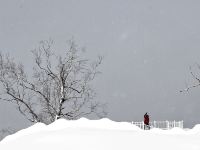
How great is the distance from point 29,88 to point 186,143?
68.3ft

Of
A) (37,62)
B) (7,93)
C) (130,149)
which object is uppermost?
(37,62)

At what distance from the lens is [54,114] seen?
95.6 feet

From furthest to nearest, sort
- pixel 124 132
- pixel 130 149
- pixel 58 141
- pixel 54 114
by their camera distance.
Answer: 1. pixel 54 114
2. pixel 124 132
3. pixel 58 141
4. pixel 130 149

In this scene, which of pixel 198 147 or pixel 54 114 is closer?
pixel 198 147

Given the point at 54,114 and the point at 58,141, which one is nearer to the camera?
the point at 58,141

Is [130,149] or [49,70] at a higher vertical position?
[49,70]

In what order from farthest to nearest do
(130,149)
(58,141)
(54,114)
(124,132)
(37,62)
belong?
(37,62) < (54,114) < (124,132) < (58,141) < (130,149)

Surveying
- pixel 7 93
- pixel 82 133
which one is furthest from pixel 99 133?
pixel 7 93

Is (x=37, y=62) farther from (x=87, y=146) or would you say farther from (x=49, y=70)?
(x=87, y=146)

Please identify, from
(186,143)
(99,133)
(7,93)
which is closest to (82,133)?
(99,133)

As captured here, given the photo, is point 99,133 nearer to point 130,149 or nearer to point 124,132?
point 124,132

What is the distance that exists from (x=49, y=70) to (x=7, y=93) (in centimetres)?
320

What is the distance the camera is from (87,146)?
9.91 m

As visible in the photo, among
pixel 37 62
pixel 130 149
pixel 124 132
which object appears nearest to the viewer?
pixel 130 149
